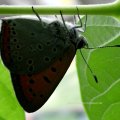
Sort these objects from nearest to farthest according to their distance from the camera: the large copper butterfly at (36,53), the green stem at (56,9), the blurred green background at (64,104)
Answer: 1. the green stem at (56,9)
2. the large copper butterfly at (36,53)
3. the blurred green background at (64,104)

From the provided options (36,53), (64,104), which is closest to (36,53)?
(36,53)

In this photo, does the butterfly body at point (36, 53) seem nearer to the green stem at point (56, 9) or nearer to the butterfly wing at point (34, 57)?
the butterfly wing at point (34, 57)

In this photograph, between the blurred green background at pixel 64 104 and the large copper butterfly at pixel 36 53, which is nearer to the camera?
the large copper butterfly at pixel 36 53

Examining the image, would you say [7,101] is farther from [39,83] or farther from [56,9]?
[56,9]

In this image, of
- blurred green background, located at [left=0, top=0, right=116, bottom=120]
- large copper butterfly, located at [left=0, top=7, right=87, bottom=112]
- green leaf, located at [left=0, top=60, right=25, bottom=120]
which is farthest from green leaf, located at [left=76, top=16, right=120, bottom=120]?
blurred green background, located at [left=0, top=0, right=116, bottom=120]

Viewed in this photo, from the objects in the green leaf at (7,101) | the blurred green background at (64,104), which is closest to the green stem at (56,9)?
the green leaf at (7,101)

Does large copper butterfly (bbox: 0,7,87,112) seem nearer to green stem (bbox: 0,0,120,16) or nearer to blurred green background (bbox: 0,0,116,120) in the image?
green stem (bbox: 0,0,120,16)

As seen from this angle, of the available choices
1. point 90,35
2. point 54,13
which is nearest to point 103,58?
point 90,35
